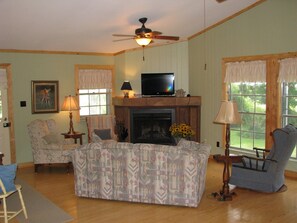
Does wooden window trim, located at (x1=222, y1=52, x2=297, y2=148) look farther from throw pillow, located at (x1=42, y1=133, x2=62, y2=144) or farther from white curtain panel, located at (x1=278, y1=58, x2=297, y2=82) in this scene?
throw pillow, located at (x1=42, y1=133, x2=62, y2=144)

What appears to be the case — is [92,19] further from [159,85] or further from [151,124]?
[151,124]

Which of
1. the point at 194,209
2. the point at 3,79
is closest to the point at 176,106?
the point at 194,209

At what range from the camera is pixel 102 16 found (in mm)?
5973

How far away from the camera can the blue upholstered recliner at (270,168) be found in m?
5.27

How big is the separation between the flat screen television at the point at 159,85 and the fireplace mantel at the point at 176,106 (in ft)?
1.02

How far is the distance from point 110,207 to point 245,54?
4311 mm

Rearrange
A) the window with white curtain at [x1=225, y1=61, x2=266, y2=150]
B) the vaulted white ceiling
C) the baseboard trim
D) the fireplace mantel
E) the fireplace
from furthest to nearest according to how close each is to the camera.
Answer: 1. the fireplace
2. the fireplace mantel
3. the baseboard trim
4. the window with white curtain at [x1=225, y1=61, x2=266, y2=150]
5. the vaulted white ceiling

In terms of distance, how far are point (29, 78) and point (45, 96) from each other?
55 centimetres

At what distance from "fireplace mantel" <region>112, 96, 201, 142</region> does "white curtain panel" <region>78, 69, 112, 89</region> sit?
0.74 m

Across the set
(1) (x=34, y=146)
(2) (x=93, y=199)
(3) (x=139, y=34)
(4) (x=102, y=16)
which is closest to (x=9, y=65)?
(1) (x=34, y=146)

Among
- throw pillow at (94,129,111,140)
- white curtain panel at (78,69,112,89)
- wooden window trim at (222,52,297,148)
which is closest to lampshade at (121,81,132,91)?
white curtain panel at (78,69,112,89)

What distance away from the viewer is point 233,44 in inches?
290

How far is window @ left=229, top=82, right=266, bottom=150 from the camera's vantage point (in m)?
7.04

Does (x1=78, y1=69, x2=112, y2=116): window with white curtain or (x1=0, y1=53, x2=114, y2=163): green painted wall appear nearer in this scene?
(x1=0, y1=53, x2=114, y2=163): green painted wall
